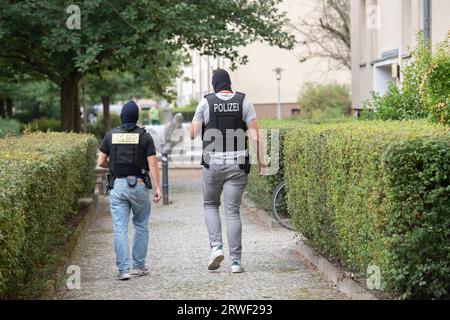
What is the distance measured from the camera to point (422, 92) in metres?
10.2

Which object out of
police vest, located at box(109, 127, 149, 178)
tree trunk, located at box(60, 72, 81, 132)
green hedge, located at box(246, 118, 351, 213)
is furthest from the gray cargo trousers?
tree trunk, located at box(60, 72, 81, 132)

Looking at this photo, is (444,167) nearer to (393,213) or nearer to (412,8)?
(393,213)

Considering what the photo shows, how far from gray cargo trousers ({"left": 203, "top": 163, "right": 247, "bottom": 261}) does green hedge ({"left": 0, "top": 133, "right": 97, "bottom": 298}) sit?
5.03 ft

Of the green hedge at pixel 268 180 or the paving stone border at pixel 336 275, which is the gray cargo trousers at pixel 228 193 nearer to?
the paving stone border at pixel 336 275

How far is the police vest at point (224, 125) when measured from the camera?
840 centimetres

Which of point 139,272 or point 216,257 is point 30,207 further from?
point 216,257

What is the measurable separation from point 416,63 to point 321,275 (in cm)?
417

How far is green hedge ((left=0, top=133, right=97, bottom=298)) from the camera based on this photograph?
589 centimetres

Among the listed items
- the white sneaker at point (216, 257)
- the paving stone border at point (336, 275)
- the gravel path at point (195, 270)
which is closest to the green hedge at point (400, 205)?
the paving stone border at point (336, 275)

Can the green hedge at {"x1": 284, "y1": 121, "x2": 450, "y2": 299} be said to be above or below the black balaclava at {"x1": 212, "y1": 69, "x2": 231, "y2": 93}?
below

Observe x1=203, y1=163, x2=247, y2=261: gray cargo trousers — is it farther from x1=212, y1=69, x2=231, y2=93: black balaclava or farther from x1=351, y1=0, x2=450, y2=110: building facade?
x1=351, y1=0, x2=450, y2=110: building facade

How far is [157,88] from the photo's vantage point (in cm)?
2709

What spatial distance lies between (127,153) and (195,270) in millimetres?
1378

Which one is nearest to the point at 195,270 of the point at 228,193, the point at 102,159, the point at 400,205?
the point at 228,193
